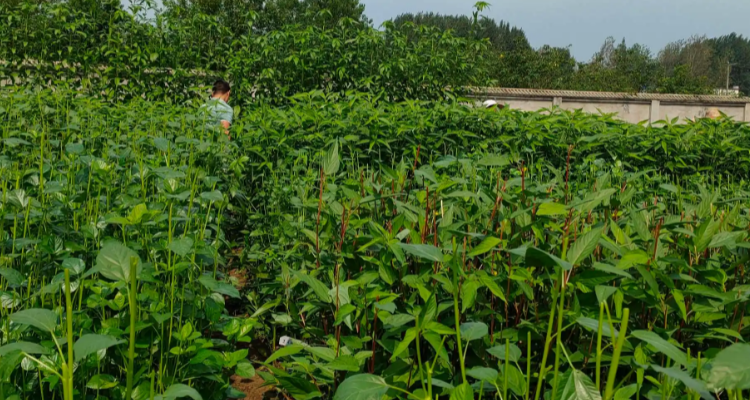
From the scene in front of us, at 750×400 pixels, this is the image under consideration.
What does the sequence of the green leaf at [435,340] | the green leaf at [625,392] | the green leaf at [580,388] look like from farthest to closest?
the green leaf at [435,340] < the green leaf at [625,392] < the green leaf at [580,388]

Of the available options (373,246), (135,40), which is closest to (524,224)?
(373,246)

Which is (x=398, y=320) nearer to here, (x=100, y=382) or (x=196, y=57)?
(x=100, y=382)

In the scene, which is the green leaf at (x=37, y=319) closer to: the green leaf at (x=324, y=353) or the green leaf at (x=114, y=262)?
the green leaf at (x=114, y=262)

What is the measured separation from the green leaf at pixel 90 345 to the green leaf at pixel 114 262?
226 mm

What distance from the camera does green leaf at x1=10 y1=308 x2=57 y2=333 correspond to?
114 cm

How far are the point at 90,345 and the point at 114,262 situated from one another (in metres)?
0.29

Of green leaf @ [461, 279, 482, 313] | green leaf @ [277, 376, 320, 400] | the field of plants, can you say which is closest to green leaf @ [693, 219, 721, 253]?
the field of plants

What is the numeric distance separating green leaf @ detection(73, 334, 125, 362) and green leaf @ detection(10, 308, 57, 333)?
14cm

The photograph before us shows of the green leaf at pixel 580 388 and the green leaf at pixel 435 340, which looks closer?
the green leaf at pixel 580 388

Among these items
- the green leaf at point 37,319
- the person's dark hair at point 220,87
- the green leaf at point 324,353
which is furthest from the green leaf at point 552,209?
the person's dark hair at point 220,87

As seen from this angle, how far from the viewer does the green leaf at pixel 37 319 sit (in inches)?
44.7

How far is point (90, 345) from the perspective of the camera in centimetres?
102

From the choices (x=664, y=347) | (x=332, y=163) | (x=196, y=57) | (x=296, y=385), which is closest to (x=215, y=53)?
(x=196, y=57)

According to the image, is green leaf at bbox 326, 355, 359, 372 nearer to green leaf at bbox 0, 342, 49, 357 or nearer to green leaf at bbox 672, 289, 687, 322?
green leaf at bbox 0, 342, 49, 357
